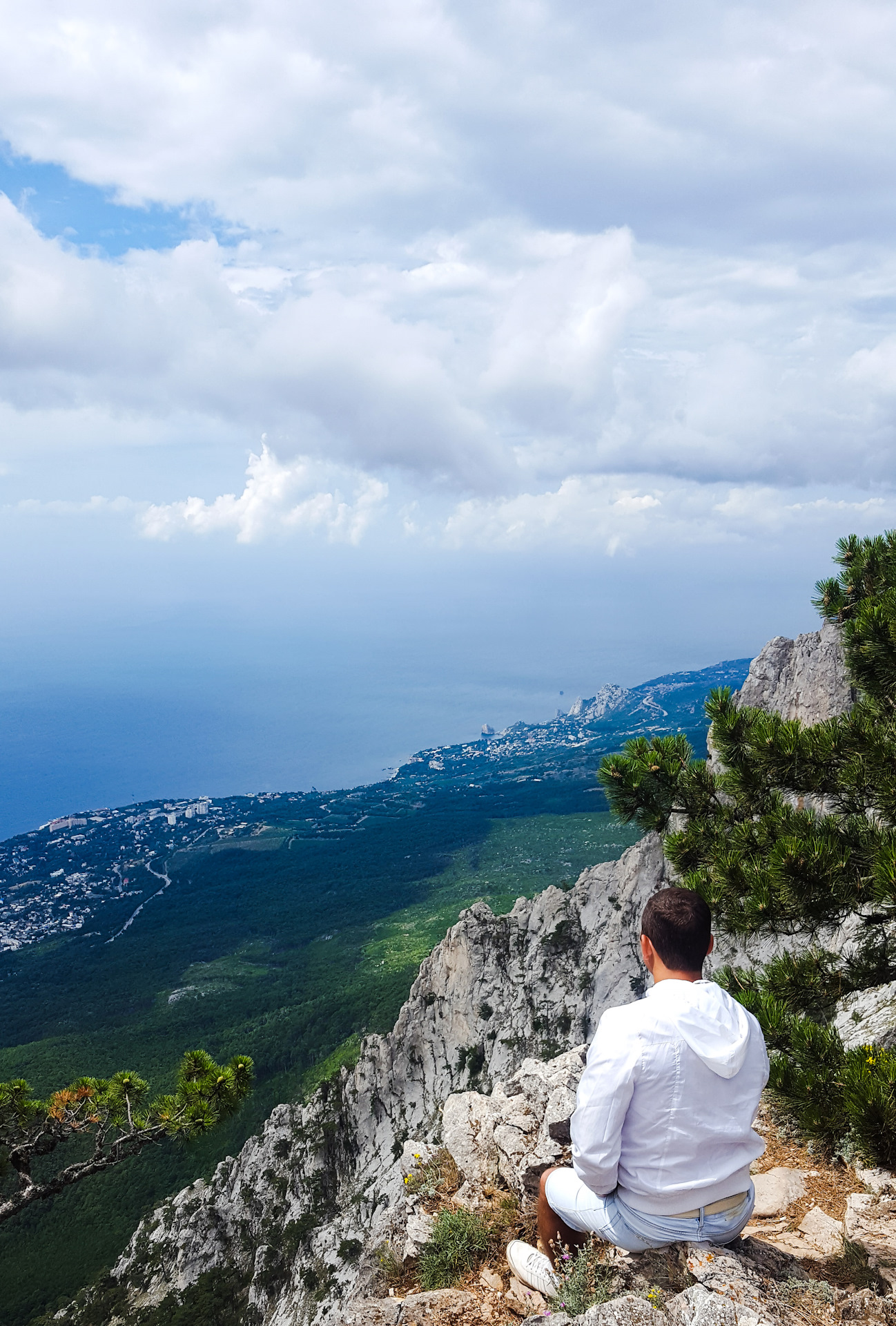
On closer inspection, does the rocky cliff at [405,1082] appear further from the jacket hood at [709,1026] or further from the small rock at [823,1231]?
the jacket hood at [709,1026]

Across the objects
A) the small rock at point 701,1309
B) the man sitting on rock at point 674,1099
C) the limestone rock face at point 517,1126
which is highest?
the man sitting on rock at point 674,1099

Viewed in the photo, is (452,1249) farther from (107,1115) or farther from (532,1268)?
(107,1115)

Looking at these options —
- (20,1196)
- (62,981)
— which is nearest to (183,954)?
(62,981)

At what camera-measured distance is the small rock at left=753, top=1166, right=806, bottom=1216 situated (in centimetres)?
532

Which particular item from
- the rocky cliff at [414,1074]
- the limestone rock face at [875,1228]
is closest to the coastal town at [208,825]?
the rocky cliff at [414,1074]

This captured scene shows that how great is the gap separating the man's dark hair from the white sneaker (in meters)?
2.47

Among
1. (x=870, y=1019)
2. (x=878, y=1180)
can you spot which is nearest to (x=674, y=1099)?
(x=878, y=1180)

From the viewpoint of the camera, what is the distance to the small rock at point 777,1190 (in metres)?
5.32

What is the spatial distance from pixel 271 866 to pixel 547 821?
39017 millimetres

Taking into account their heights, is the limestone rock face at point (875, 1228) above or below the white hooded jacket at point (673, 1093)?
below

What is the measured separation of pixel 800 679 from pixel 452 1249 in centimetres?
3231

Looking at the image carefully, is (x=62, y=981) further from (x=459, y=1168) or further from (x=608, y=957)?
(x=459, y=1168)

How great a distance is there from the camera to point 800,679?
32875 millimetres

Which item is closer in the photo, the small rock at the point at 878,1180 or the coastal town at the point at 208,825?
the small rock at the point at 878,1180
